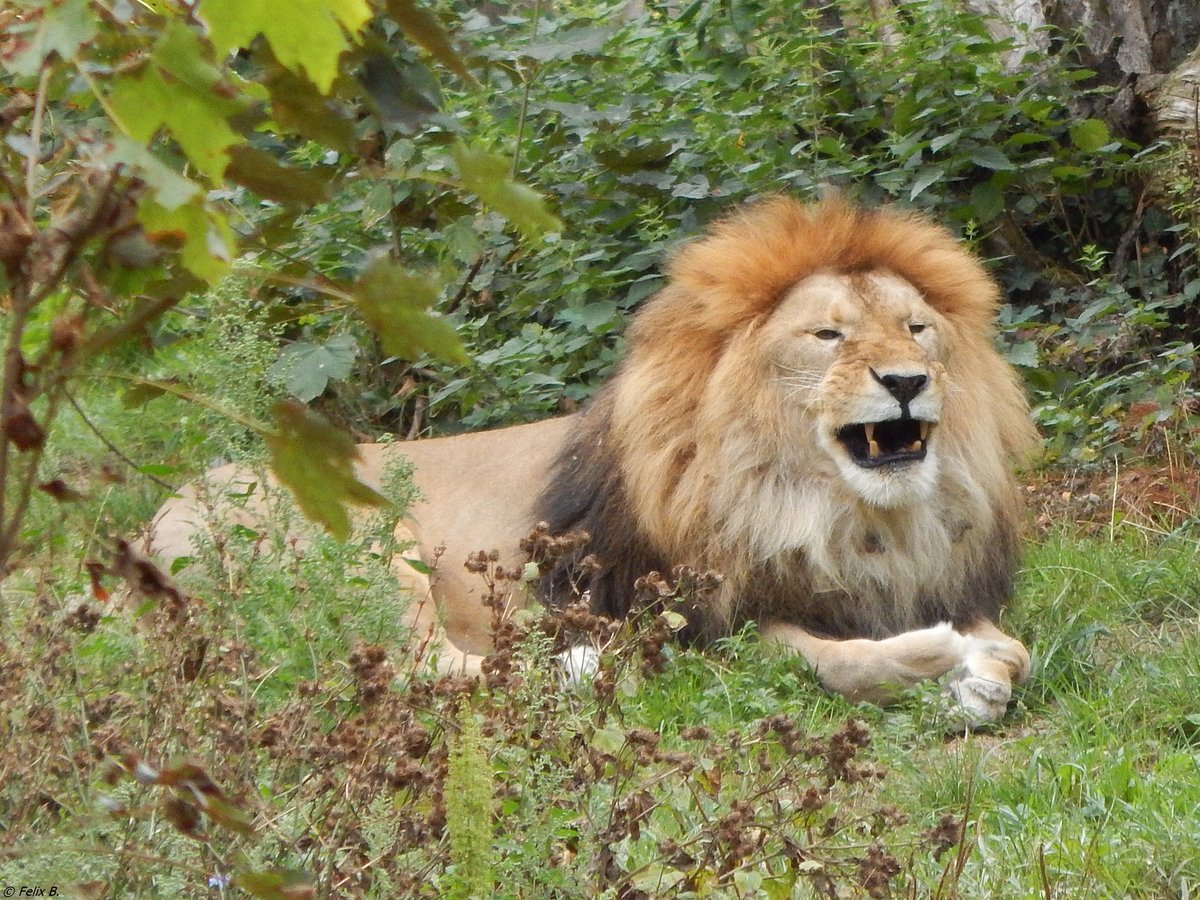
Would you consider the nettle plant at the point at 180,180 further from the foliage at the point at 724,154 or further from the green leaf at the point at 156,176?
the foliage at the point at 724,154

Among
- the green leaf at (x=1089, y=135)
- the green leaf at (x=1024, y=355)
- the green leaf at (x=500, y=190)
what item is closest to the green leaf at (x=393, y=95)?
the green leaf at (x=500, y=190)

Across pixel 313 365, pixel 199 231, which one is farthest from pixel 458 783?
pixel 313 365

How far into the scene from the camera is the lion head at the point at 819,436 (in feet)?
14.6

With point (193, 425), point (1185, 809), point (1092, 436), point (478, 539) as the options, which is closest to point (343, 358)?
point (478, 539)

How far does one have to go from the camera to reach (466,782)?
2150mm

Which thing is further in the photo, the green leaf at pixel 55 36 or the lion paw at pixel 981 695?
the lion paw at pixel 981 695

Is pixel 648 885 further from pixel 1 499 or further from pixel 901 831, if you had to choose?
pixel 1 499

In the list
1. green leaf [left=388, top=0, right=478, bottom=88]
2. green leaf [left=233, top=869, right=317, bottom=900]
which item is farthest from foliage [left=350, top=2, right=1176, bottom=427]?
green leaf [left=233, top=869, right=317, bottom=900]

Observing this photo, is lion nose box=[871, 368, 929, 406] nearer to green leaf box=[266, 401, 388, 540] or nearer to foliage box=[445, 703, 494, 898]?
foliage box=[445, 703, 494, 898]

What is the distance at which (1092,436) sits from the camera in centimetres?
636

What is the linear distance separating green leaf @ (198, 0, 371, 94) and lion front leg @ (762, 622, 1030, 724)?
319 cm

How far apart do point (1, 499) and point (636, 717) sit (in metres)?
2.76

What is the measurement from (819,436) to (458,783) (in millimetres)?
2475

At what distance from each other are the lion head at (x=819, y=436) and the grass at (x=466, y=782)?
0.91m
